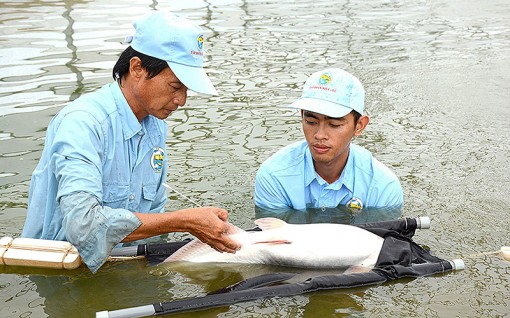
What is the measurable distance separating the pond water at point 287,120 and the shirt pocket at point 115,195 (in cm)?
49

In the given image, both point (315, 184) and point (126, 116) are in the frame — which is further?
point (315, 184)

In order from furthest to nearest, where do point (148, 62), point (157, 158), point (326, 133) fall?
point (326, 133), point (157, 158), point (148, 62)

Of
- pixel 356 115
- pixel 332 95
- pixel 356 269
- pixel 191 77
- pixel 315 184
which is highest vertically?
pixel 191 77

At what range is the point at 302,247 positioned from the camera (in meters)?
4.76

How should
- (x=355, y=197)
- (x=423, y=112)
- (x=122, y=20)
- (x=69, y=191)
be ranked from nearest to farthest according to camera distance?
(x=69, y=191), (x=355, y=197), (x=423, y=112), (x=122, y=20)

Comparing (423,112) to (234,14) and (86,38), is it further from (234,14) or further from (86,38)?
(234,14)

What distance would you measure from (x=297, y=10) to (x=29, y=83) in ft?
26.1

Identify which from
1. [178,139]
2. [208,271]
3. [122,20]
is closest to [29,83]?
[178,139]

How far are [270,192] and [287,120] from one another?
2.96 meters

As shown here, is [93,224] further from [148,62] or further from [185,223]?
[148,62]

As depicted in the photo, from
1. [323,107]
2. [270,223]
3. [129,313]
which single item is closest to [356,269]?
[270,223]

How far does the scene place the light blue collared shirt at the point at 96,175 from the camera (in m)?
4.02

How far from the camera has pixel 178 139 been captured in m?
7.96

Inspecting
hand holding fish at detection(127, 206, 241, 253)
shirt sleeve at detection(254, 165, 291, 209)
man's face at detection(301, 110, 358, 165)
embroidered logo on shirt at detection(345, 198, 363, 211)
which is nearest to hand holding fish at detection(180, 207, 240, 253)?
hand holding fish at detection(127, 206, 241, 253)
